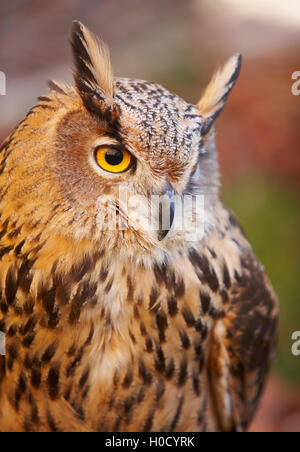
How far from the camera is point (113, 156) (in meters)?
0.94

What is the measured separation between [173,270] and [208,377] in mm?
341

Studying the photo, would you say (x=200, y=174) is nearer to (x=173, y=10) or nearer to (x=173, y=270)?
(x=173, y=270)

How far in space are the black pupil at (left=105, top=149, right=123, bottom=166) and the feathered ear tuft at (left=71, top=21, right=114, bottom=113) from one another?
0.08m

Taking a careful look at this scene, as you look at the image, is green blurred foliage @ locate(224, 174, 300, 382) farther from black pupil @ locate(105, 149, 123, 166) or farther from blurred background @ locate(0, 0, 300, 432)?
black pupil @ locate(105, 149, 123, 166)

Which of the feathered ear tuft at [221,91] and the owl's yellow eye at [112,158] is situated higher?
the feathered ear tuft at [221,91]

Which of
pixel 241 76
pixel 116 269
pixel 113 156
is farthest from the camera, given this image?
pixel 241 76

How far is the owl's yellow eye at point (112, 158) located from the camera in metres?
0.94

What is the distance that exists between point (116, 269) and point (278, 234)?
6.66ft

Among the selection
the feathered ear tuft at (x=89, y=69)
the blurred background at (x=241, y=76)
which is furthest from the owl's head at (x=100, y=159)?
the blurred background at (x=241, y=76)

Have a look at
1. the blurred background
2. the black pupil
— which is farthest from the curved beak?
the blurred background

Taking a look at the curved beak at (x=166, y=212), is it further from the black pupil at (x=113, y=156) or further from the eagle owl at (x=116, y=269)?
the black pupil at (x=113, y=156)

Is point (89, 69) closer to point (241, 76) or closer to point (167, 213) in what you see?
point (167, 213)

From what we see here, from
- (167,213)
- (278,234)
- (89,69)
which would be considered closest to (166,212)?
(167,213)

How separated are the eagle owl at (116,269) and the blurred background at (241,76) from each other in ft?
4.04
